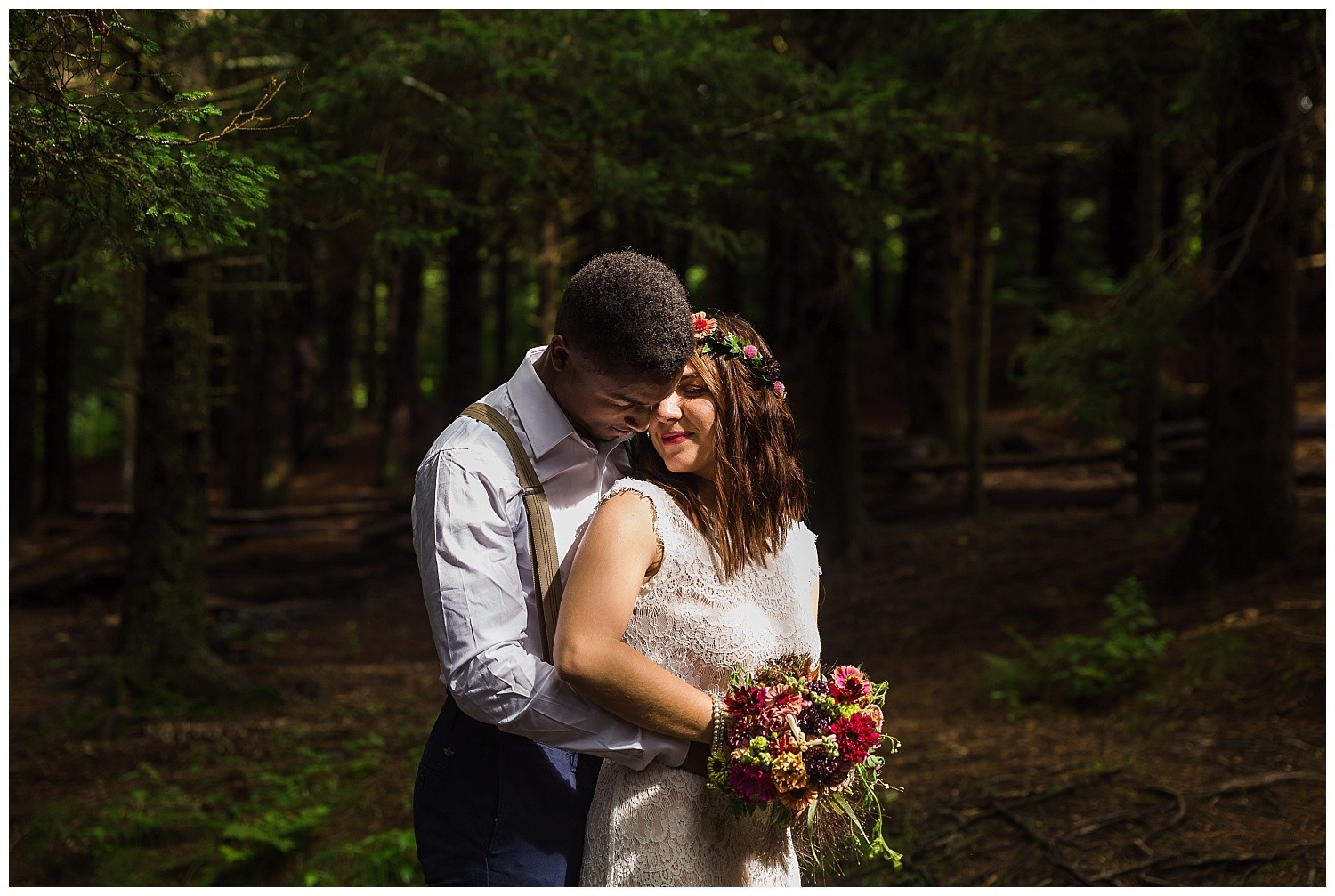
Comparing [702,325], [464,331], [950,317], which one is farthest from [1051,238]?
[702,325]

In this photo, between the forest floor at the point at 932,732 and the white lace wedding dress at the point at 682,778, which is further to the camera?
the forest floor at the point at 932,732

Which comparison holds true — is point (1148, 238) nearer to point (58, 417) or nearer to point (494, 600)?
point (494, 600)

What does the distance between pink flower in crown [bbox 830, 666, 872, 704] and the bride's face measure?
56 cm

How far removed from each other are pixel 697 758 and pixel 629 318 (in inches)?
38.6

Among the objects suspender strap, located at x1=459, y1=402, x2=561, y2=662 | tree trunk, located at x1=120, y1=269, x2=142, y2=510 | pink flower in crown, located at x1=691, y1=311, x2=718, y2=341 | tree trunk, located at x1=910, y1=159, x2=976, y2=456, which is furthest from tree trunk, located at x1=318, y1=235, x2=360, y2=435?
suspender strap, located at x1=459, y1=402, x2=561, y2=662

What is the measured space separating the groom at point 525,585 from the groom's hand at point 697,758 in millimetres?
26

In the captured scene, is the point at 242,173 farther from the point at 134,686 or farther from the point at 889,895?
the point at 134,686

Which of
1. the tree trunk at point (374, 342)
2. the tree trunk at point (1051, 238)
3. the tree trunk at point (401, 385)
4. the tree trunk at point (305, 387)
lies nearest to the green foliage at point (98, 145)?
the tree trunk at point (401, 385)

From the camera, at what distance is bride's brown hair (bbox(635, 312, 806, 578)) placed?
2523mm

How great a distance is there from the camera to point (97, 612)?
12.6 metres

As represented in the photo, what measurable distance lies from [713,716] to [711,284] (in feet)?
50.4

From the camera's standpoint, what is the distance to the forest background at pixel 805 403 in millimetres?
5262

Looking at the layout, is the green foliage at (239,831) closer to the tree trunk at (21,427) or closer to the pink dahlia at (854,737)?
the pink dahlia at (854,737)

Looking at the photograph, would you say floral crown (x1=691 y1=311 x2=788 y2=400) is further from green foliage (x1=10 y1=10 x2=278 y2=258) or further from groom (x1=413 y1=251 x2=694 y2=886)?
green foliage (x1=10 y1=10 x2=278 y2=258)
